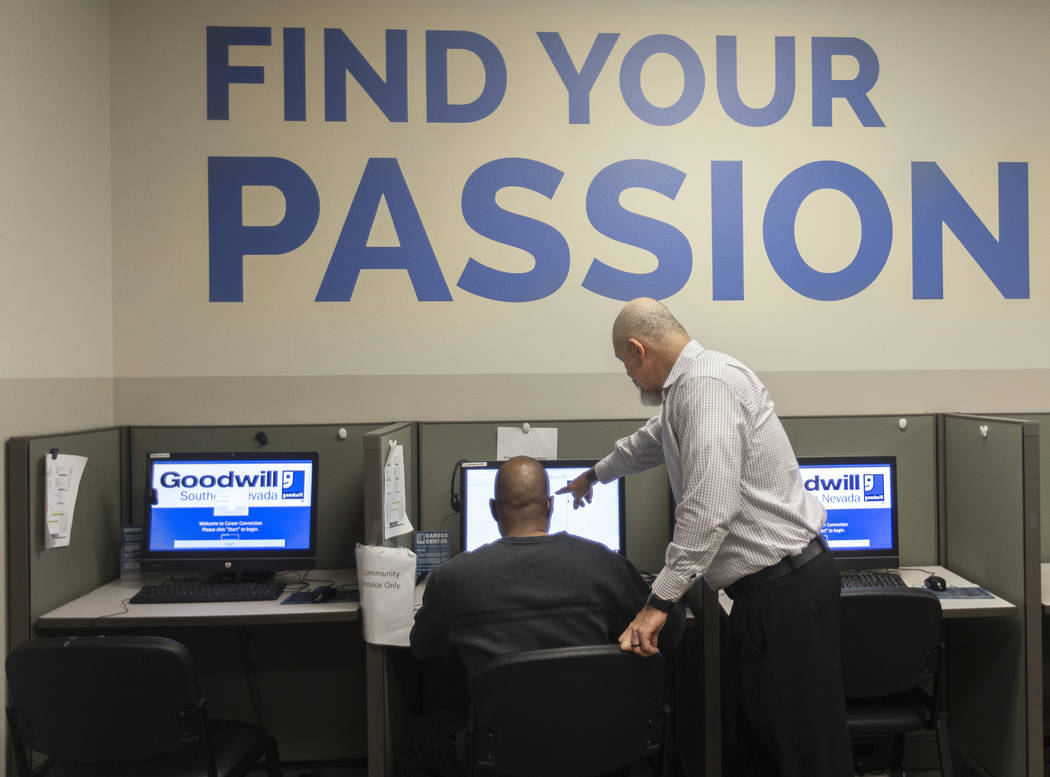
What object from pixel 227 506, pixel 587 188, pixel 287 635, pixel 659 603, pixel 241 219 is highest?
pixel 587 188

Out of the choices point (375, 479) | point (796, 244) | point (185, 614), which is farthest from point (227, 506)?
point (796, 244)

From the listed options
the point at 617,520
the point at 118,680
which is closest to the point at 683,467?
the point at 617,520

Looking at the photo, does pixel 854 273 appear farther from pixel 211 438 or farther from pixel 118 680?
pixel 118 680

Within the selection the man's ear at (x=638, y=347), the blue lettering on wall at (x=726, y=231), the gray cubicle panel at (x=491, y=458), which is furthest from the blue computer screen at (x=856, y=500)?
the man's ear at (x=638, y=347)

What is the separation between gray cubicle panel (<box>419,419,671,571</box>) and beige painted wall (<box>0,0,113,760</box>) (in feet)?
3.93

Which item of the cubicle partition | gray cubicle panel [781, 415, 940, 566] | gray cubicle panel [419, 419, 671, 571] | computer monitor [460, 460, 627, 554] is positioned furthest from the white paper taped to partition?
gray cubicle panel [781, 415, 940, 566]

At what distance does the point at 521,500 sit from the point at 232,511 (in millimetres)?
1274

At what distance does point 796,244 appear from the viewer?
3.07m

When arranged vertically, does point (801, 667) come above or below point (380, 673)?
above

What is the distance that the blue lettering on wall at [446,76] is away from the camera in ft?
9.91

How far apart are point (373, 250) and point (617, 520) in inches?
52.4

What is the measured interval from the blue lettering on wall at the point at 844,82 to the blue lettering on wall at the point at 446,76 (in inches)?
47.3

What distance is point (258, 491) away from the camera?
2.69 metres

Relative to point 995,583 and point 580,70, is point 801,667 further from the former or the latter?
point 580,70
